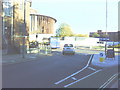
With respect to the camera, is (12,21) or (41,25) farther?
(41,25)

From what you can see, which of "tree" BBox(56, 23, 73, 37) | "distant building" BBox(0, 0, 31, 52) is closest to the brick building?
"tree" BBox(56, 23, 73, 37)

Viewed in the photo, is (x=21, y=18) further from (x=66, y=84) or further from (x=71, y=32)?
(x=71, y=32)

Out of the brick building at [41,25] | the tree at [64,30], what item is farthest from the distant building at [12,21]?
the tree at [64,30]

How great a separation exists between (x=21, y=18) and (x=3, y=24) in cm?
259

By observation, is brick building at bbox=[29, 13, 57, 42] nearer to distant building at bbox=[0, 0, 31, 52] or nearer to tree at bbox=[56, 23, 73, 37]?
tree at bbox=[56, 23, 73, 37]

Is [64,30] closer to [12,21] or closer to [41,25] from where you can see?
[41,25]

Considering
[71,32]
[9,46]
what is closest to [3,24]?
[9,46]

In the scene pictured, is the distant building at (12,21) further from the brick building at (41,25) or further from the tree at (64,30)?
the tree at (64,30)

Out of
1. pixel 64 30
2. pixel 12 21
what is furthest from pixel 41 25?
pixel 12 21

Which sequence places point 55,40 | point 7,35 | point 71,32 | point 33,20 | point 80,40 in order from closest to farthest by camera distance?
point 7,35 → point 55,40 → point 80,40 → point 33,20 → point 71,32

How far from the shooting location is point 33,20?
6247 centimetres

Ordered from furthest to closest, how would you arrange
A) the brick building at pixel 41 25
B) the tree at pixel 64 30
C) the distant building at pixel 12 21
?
the tree at pixel 64 30
the brick building at pixel 41 25
the distant building at pixel 12 21

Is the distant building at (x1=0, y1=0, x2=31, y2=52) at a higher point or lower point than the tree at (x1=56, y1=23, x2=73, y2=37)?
lower

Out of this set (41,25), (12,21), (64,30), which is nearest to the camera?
(12,21)
